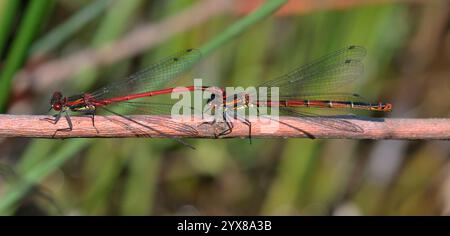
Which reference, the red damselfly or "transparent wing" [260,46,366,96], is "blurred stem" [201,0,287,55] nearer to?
the red damselfly

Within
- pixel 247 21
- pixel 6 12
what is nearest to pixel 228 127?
pixel 247 21

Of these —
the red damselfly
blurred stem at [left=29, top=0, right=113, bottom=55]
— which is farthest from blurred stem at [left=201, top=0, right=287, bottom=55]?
blurred stem at [left=29, top=0, right=113, bottom=55]

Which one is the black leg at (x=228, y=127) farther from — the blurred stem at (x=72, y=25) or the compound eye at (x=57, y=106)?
the blurred stem at (x=72, y=25)

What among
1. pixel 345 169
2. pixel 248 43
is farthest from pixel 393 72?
pixel 248 43

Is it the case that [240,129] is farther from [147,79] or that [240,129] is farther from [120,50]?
[120,50]
